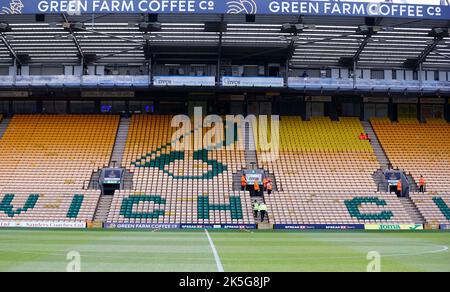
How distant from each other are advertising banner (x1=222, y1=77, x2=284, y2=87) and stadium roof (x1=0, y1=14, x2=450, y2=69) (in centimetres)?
217

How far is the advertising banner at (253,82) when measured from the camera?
1841 inches

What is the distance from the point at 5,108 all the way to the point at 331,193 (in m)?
30.0

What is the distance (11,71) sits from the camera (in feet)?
164

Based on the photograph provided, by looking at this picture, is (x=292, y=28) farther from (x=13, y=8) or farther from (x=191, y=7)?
(x=13, y=8)

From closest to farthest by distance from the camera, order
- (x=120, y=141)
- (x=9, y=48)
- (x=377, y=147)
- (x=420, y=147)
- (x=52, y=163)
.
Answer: (x=52, y=163) < (x=9, y=48) < (x=120, y=141) < (x=377, y=147) < (x=420, y=147)

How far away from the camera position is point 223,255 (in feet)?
63.6

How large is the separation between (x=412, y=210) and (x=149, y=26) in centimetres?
2288

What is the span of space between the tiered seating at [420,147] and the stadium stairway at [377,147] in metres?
0.34

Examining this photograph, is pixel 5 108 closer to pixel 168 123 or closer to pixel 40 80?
pixel 40 80

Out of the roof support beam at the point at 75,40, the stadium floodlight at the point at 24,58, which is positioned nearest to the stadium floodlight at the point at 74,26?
the roof support beam at the point at 75,40

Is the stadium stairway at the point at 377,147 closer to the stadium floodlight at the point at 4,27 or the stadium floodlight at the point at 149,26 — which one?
the stadium floodlight at the point at 149,26

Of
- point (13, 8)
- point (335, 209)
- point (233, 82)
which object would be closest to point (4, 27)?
point (13, 8)
